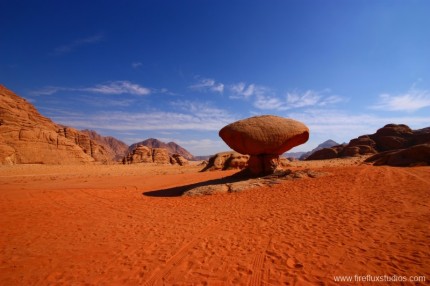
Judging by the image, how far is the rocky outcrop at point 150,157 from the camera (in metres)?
63.2

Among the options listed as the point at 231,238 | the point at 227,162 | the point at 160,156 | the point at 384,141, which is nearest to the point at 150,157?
the point at 160,156

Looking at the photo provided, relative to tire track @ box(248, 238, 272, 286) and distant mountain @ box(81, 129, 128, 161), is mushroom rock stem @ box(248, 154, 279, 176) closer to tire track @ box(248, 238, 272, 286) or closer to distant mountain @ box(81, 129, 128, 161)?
tire track @ box(248, 238, 272, 286)

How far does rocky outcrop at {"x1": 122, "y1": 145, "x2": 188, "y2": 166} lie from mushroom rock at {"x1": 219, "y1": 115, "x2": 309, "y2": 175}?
48256mm

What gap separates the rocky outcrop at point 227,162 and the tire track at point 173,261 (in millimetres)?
19220

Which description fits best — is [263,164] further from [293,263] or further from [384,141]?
[384,141]

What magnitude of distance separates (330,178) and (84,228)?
11.9 meters

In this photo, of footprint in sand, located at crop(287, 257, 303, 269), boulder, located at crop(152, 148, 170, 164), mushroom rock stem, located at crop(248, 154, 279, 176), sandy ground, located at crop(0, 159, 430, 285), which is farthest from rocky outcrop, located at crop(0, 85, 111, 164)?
footprint in sand, located at crop(287, 257, 303, 269)

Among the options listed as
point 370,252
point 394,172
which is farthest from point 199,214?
point 394,172

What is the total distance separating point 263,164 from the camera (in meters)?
15.7

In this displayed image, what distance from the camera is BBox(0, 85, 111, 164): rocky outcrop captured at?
38.6 m

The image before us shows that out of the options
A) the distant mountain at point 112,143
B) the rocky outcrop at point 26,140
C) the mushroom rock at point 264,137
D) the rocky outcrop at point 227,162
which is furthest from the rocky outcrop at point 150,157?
the distant mountain at point 112,143

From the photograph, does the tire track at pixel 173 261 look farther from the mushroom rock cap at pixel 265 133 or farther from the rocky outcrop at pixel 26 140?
the rocky outcrop at pixel 26 140

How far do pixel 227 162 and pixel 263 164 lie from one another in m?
11.6

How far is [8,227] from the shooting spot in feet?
26.7
